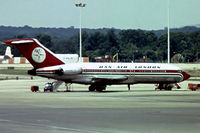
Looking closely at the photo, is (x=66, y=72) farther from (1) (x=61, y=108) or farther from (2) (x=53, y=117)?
(2) (x=53, y=117)

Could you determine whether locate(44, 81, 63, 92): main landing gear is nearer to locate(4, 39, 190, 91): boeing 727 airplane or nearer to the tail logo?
locate(4, 39, 190, 91): boeing 727 airplane

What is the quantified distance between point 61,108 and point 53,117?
731cm

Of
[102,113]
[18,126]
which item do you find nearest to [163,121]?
[102,113]

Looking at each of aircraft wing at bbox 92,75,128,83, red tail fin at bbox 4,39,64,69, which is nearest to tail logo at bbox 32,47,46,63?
red tail fin at bbox 4,39,64,69

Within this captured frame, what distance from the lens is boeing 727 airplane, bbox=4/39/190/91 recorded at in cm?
6812

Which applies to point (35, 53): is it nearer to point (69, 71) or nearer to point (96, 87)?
point (69, 71)

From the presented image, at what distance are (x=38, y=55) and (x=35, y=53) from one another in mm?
463

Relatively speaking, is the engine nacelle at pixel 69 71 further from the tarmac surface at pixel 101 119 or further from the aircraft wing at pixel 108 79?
the tarmac surface at pixel 101 119

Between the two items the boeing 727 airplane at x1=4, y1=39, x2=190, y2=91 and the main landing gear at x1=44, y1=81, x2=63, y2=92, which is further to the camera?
the main landing gear at x1=44, y1=81, x2=63, y2=92

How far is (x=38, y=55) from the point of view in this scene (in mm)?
68312

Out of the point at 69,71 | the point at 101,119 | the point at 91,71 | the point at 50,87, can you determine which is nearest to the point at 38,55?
the point at 69,71

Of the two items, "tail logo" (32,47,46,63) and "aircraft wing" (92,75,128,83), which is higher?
"tail logo" (32,47,46,63)

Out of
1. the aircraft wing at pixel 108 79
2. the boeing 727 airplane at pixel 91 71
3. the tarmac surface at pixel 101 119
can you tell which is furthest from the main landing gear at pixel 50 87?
the tarmac surface at pixel 101 119

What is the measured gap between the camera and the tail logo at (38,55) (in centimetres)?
6819
